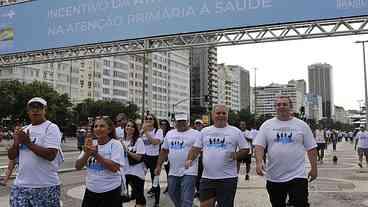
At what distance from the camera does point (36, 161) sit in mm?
4520

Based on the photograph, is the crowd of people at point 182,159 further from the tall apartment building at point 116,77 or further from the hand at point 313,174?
the tall apartment building at point 116,77

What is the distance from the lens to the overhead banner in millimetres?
15648

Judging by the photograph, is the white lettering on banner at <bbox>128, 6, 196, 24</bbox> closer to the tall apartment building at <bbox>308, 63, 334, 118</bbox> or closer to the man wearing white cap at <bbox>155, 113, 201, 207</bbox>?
the man wearing white cap at <bbox>155, 113, 201, 207</bbox>

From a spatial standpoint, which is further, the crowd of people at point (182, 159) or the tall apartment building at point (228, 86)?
the tall apartment building at point (228, 86)

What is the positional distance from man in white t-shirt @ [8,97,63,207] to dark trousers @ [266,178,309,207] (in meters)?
2.34

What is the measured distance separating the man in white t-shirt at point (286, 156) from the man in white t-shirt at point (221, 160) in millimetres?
447

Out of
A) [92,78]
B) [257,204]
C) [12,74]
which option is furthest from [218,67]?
[257,204]

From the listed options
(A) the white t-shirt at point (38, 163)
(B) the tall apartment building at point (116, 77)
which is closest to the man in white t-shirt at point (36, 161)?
(A) the white t-shirt at point (38, 163)

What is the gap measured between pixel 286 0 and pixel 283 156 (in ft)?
37.3

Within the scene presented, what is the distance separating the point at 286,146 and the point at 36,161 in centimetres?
266

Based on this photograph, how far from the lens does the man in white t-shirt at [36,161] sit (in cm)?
444

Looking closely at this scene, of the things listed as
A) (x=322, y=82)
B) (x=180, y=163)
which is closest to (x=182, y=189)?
(x=180, y=163)

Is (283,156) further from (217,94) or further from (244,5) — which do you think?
(217,94)

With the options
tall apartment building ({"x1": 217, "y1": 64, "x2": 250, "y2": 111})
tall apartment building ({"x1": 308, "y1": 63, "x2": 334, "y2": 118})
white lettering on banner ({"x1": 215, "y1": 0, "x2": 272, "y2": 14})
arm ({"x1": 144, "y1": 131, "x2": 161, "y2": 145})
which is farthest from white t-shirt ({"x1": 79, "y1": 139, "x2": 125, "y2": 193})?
tall apartment building ({"x1": 217, "y1": 64, "x2": 250, "y2": 111})
